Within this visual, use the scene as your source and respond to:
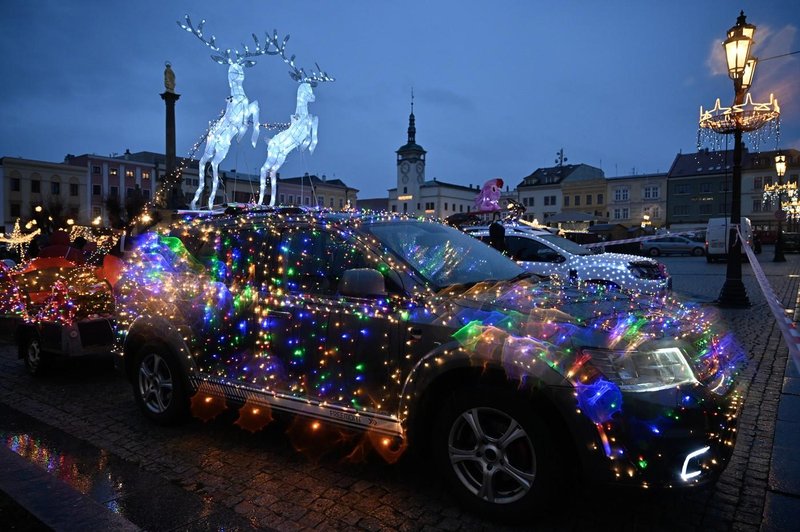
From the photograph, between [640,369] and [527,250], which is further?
[527,250]

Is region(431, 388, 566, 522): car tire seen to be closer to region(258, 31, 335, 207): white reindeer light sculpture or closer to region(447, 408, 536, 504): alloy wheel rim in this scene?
region(447, 408, 536, 504): alloy wheel rim

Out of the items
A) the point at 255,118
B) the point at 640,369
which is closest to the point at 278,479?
the point at 640,369

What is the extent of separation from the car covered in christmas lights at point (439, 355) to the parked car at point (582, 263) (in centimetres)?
552

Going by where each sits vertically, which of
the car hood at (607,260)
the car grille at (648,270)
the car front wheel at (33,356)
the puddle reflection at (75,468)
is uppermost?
the car hood at (607,260)

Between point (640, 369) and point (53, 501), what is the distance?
11.5 ft

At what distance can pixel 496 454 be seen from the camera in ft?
9.57

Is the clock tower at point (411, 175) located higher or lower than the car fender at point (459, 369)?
higher

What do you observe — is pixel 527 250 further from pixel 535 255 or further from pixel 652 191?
pixel 652 191

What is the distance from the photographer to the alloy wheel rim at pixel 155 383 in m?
4.60

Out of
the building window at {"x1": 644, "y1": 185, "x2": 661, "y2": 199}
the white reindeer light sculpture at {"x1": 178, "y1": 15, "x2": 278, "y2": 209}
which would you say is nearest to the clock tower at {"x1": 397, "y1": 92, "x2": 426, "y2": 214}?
the building window at {"x1": 644, "y1": 185, "x2": 661, "y2": 199}

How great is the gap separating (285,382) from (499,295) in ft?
5.19

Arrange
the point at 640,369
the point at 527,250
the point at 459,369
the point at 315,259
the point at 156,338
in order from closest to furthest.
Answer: the point at 640,369
the point at 459,369
the point at 315,259
the point at 156,338
the point at 527,250

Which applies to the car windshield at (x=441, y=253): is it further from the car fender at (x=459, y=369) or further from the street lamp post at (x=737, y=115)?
the street lamp post at (x=737, y=115)

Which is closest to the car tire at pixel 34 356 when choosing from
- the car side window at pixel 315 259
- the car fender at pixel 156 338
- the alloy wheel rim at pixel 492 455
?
the car fender at pixel 156 338
